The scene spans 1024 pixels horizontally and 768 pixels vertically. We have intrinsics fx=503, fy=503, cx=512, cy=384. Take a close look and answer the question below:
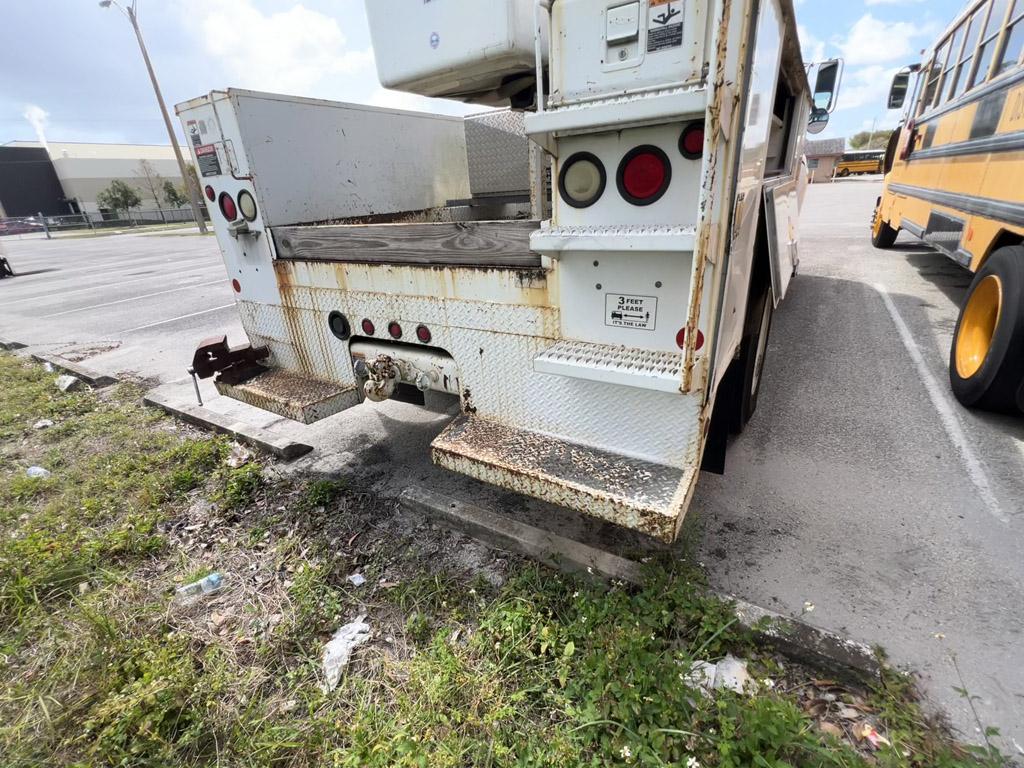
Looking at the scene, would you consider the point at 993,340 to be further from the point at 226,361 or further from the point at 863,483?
the point at 226,361

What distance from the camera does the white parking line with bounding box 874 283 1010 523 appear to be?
2773 millimetres

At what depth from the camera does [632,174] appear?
5.84 feet

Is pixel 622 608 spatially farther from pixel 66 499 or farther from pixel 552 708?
pixel 66 499

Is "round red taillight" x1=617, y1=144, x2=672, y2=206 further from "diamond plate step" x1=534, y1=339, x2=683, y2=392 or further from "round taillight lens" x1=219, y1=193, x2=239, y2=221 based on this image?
"round taillight lens" x1=219, y1=193, x2=239, y2=221

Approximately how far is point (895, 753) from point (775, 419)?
252cm

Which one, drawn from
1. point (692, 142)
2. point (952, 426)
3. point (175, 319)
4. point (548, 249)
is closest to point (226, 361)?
point (548, 249)

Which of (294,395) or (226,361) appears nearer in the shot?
(294,395)

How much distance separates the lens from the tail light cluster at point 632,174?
5.41 ft

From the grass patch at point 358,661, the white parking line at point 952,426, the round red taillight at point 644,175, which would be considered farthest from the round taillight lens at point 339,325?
the white parking line at point 952,426

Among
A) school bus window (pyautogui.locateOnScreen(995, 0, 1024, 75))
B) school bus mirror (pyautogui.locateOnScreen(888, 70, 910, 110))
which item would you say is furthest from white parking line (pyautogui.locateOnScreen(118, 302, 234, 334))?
school bus mirror (pyautogui.locateOnScreen(888, 70, 910, 110))

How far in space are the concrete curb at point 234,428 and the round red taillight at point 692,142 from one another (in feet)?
10.5

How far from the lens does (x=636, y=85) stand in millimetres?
1639

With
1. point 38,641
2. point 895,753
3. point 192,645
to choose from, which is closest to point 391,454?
point 192,645

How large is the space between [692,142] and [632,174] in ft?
0.72
